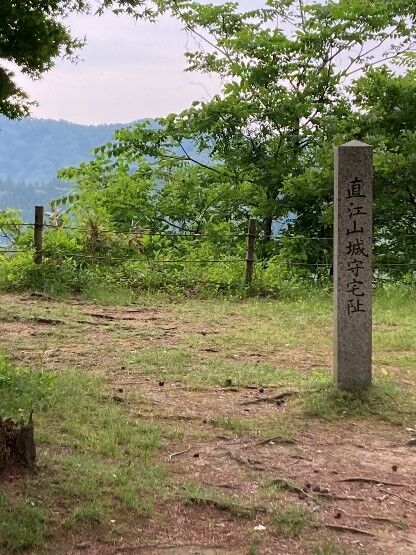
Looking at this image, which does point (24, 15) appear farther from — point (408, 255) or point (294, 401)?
point (408, 255)

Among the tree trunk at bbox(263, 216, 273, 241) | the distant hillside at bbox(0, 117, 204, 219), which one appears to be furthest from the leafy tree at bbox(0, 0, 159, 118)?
the distant hillside at bbox(0, 117, 204, 219)

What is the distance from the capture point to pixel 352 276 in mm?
5398

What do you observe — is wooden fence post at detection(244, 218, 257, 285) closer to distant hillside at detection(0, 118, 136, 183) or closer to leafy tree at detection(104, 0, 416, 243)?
leafy tree at detection(104, 0, 416, 243)

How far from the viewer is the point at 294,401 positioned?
207 inches

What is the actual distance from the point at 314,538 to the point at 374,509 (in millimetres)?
558

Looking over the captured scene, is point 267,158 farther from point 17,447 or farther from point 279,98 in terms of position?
point 17,447

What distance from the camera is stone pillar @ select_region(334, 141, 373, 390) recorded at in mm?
5367

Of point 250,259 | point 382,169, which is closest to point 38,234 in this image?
point 250,259

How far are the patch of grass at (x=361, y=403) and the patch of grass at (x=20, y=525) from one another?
249 centimetres

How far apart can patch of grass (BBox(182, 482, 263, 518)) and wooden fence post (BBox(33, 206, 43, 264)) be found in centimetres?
726

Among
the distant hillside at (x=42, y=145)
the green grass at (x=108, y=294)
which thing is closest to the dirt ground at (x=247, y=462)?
the green grass at (x=108, y=294)

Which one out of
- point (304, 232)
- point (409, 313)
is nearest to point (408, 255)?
point (304, 232)

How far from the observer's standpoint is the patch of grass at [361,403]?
16.6ft

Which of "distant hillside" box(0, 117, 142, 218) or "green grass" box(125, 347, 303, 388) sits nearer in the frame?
"green grass" box(125, 347, 303, 388)
